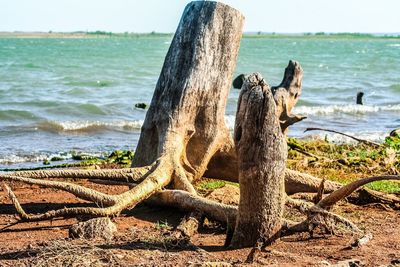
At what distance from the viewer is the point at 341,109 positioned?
24.8m

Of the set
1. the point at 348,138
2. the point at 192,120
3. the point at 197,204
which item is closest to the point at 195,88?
the point at 192,120

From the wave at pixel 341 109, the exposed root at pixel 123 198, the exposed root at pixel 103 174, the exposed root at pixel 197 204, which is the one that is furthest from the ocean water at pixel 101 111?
the exposed root at pixel 197 204

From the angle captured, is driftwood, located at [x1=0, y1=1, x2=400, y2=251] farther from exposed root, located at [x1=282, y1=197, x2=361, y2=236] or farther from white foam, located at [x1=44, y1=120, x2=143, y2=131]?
white foam, located at [x1=44, y1=120, x2=143, y2=131]

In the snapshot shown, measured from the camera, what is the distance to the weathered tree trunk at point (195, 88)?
326 inches

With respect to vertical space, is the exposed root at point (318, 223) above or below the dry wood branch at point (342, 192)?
below

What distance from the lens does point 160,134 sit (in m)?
8.25

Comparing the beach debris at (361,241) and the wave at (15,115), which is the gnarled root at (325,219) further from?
the wave at (15,115)

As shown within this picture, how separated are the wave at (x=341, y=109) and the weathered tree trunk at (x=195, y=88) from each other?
615 inches

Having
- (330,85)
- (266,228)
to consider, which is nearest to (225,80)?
(266,228)

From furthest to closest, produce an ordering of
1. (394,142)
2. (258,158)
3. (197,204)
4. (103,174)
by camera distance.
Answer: (394,142)
(103,174)
(197,204)
(258,158)

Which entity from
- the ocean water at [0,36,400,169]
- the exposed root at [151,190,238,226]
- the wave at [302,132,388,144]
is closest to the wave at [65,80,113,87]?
the ocean water at [0,36,400,169]

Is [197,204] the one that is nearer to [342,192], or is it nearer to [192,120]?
[342,192]

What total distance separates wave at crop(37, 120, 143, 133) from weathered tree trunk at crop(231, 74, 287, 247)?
12.8m

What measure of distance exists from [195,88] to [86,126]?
11115 mm
